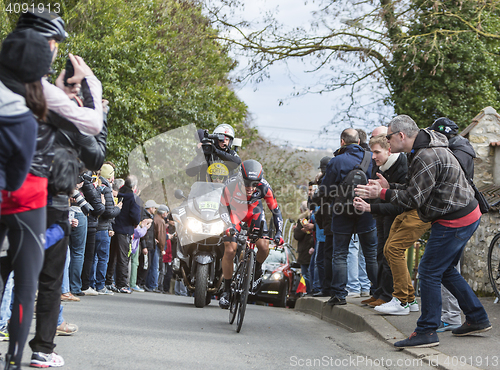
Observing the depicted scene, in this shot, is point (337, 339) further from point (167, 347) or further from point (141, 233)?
point (141, 233)

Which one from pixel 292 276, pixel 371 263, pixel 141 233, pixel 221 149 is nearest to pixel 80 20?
pixel 141 233

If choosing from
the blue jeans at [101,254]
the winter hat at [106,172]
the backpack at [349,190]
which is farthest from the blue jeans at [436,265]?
the blue jeans at [101,254]

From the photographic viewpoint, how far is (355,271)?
9078 mm

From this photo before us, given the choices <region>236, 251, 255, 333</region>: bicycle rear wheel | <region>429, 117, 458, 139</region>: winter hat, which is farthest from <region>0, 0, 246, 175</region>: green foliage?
<region>429, 117, 458, 139</region>: winter hat

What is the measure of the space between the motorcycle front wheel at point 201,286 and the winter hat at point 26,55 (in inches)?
216

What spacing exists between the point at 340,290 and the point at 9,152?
18.0 ft

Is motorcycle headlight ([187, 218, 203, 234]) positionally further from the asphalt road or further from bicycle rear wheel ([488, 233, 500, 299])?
bicycle rear wheel ([488, 233, 500, 299])

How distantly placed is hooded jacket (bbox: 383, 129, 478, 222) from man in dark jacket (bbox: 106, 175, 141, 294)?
7003 mm

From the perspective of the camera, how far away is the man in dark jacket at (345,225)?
758 centimetres

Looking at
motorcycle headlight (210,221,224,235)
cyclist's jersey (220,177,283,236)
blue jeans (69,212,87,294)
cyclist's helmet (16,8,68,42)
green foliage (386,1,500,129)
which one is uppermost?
green foliage (386,1,500,129)

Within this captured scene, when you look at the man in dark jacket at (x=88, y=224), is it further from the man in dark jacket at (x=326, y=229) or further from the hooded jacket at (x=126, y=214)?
the man in dark jacket at (x=326, y=229)

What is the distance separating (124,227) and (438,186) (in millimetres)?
7375

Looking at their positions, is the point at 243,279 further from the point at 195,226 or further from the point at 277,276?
the point at 277,276

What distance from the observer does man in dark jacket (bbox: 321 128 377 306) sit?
24.9 feet
